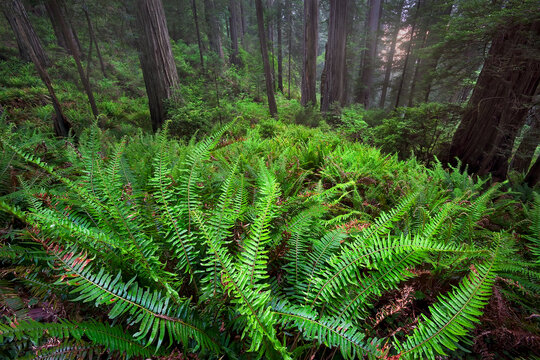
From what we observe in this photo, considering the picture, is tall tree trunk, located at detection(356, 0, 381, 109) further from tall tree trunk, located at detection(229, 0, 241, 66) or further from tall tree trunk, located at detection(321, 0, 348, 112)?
tall tree trunk, located at detection(229, 0, 241, 66)

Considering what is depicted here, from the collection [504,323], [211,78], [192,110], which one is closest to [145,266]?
[504,323]

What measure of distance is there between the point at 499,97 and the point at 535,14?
56.2 inches

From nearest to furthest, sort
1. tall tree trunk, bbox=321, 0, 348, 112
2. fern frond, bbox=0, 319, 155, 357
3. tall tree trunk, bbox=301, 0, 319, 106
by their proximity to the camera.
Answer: fern frond, bbox=0, 319, 155, 357
tall tree trunk, bbox=321, 0, 348, 112
tall tree trunk, bbox=301, 0, 319, 106

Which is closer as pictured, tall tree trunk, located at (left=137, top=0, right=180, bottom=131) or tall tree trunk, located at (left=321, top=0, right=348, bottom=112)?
tall tree trunk, located at (left=137, top=0, right=180, bottom=131)

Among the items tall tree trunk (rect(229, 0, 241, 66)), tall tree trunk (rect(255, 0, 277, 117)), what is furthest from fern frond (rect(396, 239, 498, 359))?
tall tree trunk (rect(229, 0, 241, 66))

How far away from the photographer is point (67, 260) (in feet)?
2.62

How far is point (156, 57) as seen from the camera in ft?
18.3

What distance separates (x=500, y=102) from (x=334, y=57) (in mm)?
6914

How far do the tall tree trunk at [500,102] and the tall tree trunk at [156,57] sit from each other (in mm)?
6668

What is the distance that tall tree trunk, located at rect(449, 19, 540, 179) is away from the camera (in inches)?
145

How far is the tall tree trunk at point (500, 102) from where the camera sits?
12.1ft

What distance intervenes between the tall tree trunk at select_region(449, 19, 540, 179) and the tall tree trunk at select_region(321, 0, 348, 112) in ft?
18.1

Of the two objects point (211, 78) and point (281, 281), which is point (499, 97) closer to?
point (281, 281)

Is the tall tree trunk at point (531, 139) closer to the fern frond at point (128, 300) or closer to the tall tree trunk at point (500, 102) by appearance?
the tall tree trunk at point (500, 102)
